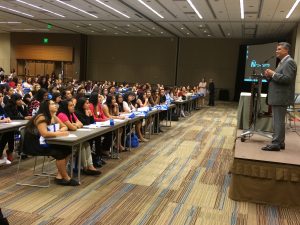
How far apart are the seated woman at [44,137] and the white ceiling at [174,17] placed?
9077mm

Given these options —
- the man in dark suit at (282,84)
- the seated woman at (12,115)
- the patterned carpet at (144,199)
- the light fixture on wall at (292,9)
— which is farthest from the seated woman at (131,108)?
the light fixture on wall at (292,9)

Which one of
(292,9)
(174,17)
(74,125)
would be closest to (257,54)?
(174,17)

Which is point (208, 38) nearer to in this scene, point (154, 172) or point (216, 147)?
point (216, 147)

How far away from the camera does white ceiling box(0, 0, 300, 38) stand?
13.1 m

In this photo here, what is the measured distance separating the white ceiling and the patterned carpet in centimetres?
813

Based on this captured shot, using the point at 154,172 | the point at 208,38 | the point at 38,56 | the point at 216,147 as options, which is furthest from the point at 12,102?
the point at 38,56

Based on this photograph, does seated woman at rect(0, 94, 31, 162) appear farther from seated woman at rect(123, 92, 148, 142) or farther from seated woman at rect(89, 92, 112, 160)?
seated woman at rect(123, 92, 148, 142)

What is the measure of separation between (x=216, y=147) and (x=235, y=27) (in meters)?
12.1

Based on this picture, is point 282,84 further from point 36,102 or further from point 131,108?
point 36,102

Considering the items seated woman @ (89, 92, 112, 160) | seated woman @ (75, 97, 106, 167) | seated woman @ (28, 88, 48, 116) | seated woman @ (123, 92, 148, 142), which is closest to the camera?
seated woman @ (75, 97, 106, 167)

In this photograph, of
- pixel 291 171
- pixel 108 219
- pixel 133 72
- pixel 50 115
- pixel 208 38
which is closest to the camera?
pixel 108 219

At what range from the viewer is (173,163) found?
6.36 meters

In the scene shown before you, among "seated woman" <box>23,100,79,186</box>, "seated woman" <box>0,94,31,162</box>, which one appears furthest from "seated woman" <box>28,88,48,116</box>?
"seated woman" <box>23,100,79,186</box>

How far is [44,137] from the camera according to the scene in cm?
458
